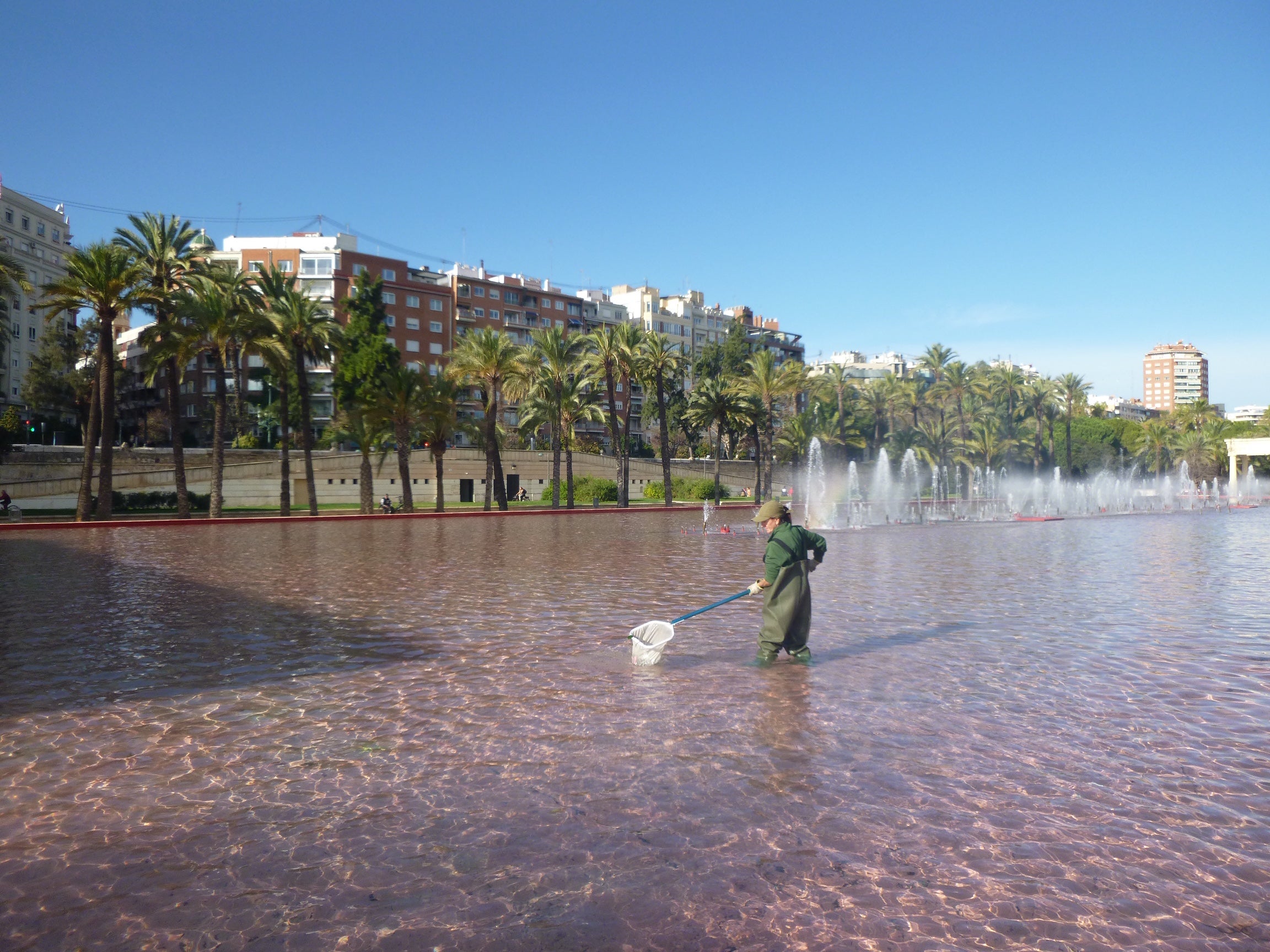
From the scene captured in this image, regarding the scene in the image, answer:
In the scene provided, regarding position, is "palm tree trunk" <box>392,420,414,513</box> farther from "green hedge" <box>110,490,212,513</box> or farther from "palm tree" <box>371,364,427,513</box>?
"green hedge" <box>110,490,212,513</box>

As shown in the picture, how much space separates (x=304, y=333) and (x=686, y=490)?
33.6 m

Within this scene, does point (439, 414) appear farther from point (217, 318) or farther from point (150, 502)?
point (150, 502)

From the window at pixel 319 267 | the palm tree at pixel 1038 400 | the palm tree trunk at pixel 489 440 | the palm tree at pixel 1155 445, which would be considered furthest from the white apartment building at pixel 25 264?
the palm tree at pixel 1155 445

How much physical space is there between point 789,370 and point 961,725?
60.4 m

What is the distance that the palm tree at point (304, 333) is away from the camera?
42.9m

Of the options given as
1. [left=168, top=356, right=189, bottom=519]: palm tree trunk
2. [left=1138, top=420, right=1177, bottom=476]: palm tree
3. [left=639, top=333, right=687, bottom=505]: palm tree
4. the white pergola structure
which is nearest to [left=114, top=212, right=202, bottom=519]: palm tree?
Answer: [left=168, top=356, right=189, bottom=519]: palm tree trunk

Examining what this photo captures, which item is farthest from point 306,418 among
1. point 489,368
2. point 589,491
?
point 589,491

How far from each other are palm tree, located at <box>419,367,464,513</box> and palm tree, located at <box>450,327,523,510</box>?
100cm

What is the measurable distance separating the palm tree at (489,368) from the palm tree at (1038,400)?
180 ft

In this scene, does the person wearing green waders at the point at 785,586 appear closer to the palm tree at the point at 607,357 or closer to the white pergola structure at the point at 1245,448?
the palm tree at the point at 607,357

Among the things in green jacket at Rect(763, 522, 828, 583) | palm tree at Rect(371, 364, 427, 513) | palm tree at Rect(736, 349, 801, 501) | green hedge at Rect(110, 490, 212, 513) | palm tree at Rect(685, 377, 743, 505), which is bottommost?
green hedge at Rect(110, 490, 212, 513)

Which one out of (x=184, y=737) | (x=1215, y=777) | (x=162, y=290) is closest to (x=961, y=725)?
(x=1215, y=777)

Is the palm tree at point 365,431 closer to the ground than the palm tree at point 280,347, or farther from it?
closer to the ground

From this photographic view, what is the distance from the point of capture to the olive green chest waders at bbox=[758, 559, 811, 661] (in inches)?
366
